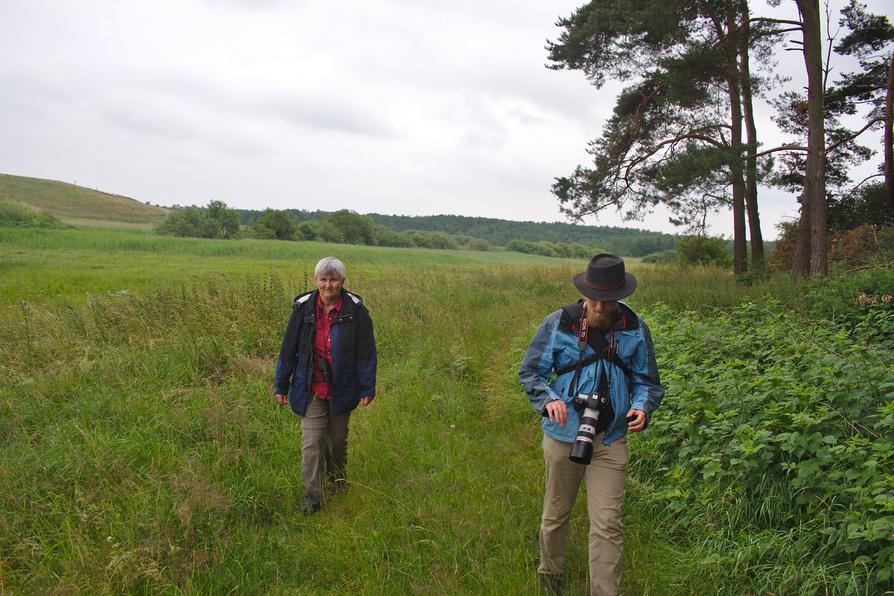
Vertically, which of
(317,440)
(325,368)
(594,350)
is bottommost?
(317,440)

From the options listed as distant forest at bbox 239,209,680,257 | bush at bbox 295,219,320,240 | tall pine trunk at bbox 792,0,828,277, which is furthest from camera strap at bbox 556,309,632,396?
distant forest at bbox 239,209,680,257

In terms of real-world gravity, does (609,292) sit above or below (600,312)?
above

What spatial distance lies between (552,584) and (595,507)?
0.66 meters

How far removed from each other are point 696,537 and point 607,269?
2.02m

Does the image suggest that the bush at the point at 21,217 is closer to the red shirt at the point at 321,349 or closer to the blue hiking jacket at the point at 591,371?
the red shirt at the point at 321,349

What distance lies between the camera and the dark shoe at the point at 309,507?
406cm

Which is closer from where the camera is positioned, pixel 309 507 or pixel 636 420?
pixel 636 420

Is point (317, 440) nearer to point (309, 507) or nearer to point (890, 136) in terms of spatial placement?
point (309, 507)

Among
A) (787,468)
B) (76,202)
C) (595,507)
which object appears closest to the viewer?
(595,507)

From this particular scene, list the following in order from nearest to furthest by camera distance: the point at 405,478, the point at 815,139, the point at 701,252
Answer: the point at 405,478 → the point at 815,139 → the point at 701,252

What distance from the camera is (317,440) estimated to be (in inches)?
164

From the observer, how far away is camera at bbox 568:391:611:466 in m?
2.68

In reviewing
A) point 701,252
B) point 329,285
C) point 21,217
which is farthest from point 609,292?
point 21,217

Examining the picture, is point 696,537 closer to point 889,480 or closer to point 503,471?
point 889,480
